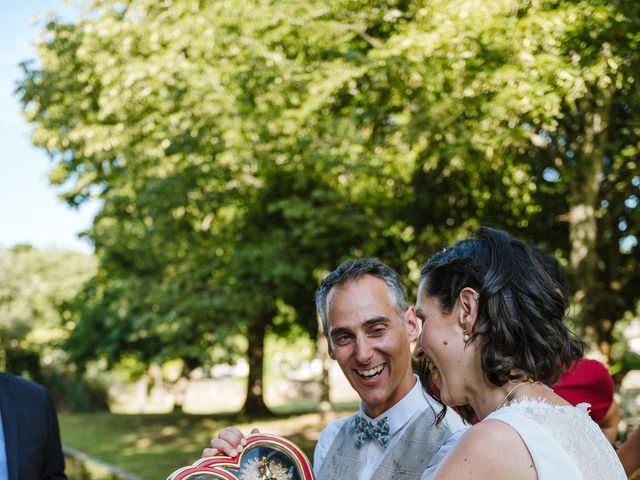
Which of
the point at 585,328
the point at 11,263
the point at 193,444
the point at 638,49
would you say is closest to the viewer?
the point at 638,49

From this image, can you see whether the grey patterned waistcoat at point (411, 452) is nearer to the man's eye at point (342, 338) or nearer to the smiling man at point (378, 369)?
the smiling man at point (378, 369)

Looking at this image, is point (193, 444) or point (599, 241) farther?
point (193, 444)

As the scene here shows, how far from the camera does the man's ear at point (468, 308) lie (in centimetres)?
193

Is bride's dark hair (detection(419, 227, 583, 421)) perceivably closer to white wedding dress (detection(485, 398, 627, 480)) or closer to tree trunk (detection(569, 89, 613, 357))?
white wedding dress (detection(485, 398, 627, 480))

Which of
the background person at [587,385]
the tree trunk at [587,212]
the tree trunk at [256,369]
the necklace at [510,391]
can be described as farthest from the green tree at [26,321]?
the necklace at [510,391]

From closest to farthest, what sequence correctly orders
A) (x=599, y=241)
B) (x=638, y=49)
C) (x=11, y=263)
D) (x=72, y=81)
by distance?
(x=638, y=49) → (x=599, y=241) → (x=72, y=81) → (x=11, y=263)

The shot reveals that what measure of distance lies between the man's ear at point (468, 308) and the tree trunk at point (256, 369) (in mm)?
19879

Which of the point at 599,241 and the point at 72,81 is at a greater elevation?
the point at 72,81

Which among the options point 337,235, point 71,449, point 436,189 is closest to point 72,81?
point 337,235

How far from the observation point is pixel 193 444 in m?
18.6

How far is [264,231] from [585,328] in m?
7.30

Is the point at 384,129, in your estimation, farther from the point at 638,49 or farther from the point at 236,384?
the point at 236,384

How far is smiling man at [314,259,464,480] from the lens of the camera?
9.01 feet

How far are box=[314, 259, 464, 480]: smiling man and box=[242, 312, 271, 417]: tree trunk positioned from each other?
18880 millimetres
